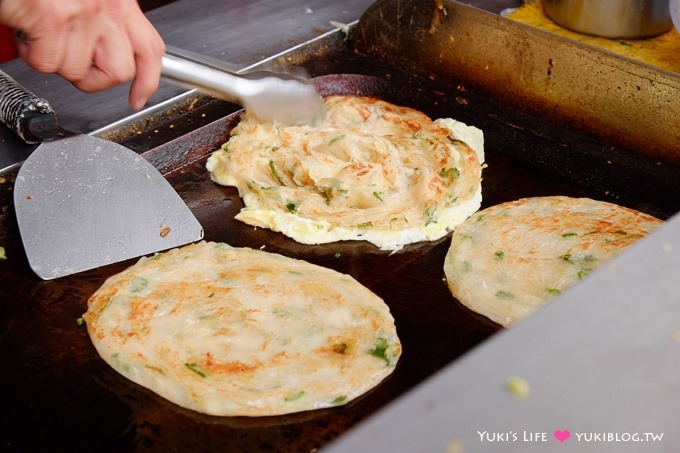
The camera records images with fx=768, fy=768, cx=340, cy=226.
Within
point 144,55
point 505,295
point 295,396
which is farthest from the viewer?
point 505,295

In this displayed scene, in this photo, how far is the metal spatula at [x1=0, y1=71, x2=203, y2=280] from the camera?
2.72m

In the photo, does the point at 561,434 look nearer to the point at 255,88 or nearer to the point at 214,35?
the point at 255,88

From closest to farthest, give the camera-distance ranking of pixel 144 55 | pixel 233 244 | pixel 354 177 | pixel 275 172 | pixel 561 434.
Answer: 1. pixel 561 434
2. pixel 144 55
3. pixel 233 244
4. pixel 354 177
5. pixel 275 172

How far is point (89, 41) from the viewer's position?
2.38 meters

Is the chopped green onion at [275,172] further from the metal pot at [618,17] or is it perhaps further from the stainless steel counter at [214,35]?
the metal pot at [618,17]

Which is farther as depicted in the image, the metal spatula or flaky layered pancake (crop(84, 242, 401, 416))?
the metal spatula

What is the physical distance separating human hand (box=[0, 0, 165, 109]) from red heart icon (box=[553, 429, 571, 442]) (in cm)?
190

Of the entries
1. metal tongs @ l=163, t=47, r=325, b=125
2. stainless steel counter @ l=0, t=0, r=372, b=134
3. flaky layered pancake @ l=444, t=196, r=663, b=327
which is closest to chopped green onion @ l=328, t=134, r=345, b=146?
metal tongs @ l=163, t=47, r=325, b=125

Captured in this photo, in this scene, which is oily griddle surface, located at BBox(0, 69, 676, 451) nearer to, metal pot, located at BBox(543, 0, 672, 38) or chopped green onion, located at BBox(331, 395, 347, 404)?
chopped green onion, located at BBox(331, 395, 347, 404)

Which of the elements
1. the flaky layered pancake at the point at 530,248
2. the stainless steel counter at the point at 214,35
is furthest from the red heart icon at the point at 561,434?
the stainless steel counter at the point at 214,35

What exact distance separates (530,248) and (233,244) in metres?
1.10

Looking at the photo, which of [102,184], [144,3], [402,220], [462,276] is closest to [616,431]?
[462,276]

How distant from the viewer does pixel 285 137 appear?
3271 mm

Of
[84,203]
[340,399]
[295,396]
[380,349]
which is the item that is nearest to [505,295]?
[380,349]
